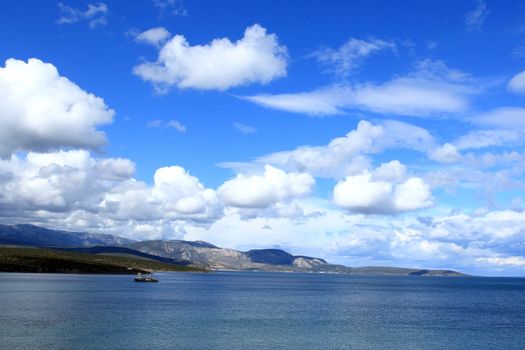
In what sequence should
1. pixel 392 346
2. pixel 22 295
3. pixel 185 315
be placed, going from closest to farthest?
pixel 392 346
pixel 185 315
pixel 22 295

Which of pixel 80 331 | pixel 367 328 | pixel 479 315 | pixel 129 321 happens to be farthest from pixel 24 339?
pixel 479 315

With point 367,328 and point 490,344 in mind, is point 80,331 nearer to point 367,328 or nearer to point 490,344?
point 367,328

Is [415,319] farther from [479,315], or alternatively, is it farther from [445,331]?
[479,315]

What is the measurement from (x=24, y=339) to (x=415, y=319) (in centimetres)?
9899

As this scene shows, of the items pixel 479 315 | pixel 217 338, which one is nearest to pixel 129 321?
pixel 217 338

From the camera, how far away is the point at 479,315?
538ft

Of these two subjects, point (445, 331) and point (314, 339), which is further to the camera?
point (445, 331)

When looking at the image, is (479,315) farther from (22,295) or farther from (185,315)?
(22,295)

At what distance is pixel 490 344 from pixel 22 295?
145m

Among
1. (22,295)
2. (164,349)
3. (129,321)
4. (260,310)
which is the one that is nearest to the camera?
(164,349)

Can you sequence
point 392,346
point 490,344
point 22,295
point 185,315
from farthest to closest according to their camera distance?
point 22,295 < point 185,315 < point 490,344 < point 392,346

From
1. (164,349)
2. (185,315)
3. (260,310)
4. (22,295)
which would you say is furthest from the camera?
(22,295)

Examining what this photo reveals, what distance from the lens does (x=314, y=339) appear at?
332ft

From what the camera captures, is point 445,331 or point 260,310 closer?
point 445,331
